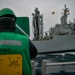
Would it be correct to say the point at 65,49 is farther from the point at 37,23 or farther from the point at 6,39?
the point at 6,39

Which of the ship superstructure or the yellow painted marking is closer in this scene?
the yellow painted marking

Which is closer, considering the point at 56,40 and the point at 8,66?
the point at 8,66

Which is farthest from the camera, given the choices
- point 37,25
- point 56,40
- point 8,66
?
point 37,25

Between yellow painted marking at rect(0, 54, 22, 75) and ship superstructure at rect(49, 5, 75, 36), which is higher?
ship superstructure at rect(49, 5, 75, 36)

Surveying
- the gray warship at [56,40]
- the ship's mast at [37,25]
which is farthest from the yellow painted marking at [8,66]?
the ship's mast at [37,25]

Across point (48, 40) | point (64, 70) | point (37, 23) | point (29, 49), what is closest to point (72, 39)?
point (48, 40)

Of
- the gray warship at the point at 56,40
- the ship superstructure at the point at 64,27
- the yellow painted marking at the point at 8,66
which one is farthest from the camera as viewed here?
the ship superstructure at the point at 64,27

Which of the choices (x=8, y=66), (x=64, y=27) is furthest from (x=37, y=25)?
(x=8, y=66)

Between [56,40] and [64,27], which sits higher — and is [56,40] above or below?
below

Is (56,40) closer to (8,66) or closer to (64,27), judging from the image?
(64,27)

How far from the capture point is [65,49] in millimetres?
22938

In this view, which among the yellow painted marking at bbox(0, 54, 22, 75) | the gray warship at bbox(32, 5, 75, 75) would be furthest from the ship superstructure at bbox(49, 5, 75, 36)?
the yellow painted marking at bbox(0, 54, 22, 75)

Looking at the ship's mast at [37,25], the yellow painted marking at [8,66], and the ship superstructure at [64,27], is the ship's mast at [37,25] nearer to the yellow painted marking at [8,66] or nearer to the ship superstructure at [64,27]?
the ship superstructure at [64,27]

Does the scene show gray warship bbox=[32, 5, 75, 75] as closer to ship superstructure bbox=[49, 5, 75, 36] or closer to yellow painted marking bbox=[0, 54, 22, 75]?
ship superstructure bbox=[49, 5, 75, 36]
